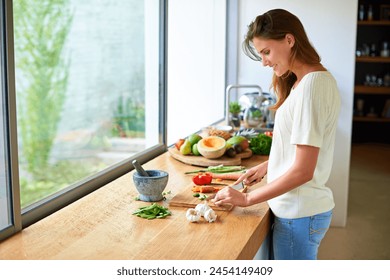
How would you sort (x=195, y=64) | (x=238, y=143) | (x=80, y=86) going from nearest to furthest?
(x=238, y=143)
(x=195, y=64)
(x=80, y=86)

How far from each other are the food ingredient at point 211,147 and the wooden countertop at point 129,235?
2.28 ft

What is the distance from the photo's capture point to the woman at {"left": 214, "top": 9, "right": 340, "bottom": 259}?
194 cm

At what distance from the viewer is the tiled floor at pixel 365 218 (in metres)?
4.30

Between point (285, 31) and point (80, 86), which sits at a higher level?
point (285, 31)

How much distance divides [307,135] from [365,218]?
3.50 metres

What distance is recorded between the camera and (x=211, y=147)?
9.96 feet

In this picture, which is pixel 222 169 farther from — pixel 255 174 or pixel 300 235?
pixel 300 235

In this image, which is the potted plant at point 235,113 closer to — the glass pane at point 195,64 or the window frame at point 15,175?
the glass pane at point 195,64

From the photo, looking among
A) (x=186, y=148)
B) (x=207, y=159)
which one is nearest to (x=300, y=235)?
(x=207, y=159)

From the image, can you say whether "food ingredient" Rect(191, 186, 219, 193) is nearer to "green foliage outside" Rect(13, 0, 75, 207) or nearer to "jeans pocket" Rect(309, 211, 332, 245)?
"jeans pocket" Rect(309, 211, 332, 245)

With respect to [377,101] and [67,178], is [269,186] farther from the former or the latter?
[377,101]

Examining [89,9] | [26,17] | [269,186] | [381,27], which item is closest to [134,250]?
[269,186]

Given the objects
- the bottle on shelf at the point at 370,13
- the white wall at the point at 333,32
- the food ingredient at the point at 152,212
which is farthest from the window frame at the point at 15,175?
the bottle on shelf at the point at 370,13

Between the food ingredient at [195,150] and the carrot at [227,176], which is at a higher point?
the food ingredient at [195,150]
